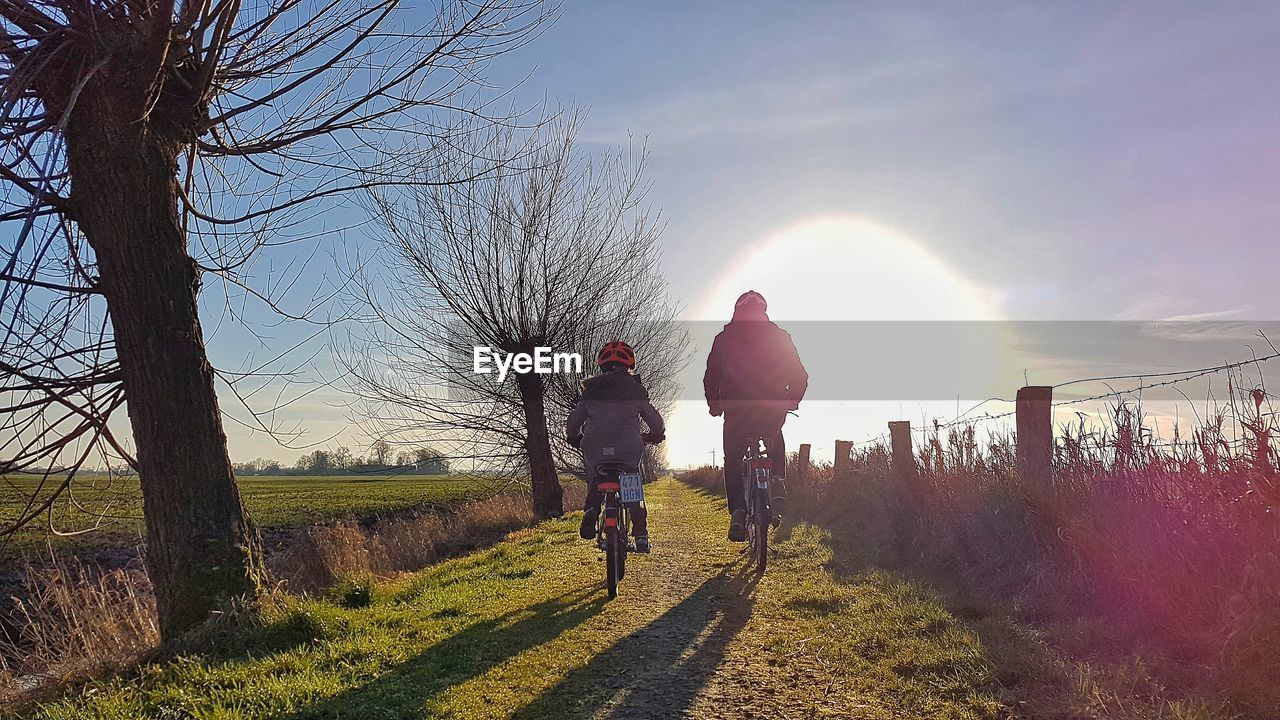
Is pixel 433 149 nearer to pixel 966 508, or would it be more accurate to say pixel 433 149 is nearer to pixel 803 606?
pixel 803 606

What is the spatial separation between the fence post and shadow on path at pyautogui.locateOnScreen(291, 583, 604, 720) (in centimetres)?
386

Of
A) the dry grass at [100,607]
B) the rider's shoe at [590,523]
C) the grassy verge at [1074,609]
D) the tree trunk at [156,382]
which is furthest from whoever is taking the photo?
the rider's shoe at [590,523]

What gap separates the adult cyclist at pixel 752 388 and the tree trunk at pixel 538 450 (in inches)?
402

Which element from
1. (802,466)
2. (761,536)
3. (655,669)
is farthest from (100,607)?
(802,466)

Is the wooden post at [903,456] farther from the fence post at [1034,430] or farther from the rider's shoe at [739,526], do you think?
the rider's shoe at [739,526]

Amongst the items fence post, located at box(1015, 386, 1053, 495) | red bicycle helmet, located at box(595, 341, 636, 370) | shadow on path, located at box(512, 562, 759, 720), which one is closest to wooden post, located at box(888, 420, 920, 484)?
fence post, located at box(1015, 386, 1053, 495)

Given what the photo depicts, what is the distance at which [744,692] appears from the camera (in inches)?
149

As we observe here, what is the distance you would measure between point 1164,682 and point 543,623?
3.83m

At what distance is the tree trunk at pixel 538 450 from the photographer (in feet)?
55.0

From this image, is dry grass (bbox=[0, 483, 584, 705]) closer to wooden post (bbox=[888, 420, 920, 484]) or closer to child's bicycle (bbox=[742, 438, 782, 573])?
child's bicycle (bbox=[742, 438, 782, 573])

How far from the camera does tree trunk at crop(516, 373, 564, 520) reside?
16.8m

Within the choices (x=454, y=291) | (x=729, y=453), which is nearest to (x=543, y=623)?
(x=729, y=453)

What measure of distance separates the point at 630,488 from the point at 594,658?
209cm

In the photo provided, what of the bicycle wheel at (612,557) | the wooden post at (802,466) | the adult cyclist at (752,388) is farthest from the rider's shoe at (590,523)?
the wooden post at (802,466)
